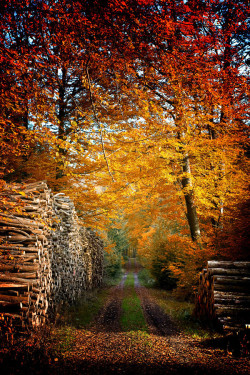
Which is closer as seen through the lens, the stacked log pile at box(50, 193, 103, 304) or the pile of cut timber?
the pile of cut timber

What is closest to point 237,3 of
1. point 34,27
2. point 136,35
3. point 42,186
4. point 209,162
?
point 136,35

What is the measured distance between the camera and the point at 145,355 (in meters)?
4.00

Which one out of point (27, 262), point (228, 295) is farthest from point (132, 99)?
point (228, 295)

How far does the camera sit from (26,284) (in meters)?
4.47

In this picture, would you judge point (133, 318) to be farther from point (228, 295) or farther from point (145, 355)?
point (228, 295)

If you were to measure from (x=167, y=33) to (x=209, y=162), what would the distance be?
6.37 metres

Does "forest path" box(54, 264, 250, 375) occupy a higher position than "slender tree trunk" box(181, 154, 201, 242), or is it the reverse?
"slender tree trunk" box(181, 154, 201, 242)

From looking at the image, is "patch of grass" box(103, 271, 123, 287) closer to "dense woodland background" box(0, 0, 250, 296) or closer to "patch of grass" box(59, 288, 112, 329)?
"patch of grass" box(59, 288, 112, 329)

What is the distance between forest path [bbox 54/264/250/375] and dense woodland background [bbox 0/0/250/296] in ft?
9.92

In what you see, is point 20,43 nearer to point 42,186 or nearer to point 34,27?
point 34,27

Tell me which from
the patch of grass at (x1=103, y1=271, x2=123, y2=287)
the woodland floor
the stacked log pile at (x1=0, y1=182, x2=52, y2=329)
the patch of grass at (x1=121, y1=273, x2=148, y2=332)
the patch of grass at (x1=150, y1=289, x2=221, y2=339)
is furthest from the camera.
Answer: the patch of grass at (x1=103, y1=271, x2=123, y2=287)

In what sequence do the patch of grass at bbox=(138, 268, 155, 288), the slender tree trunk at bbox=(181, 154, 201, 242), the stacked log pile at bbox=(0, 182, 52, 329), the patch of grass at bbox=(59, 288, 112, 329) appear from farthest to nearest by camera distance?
the patch of grass at bbox=(138, 268, 155, 288) < the slender tree trunk at bbox=(181, 154, 201, 242) < the patch of grass at bbox=(59, 288, 112, 329) < the stacked log pile at bbox=(0, 182, 52, 329)

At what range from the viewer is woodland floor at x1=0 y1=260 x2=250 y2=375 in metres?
3.29

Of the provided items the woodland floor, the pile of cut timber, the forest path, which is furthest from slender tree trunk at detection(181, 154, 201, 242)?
the woodland floor
